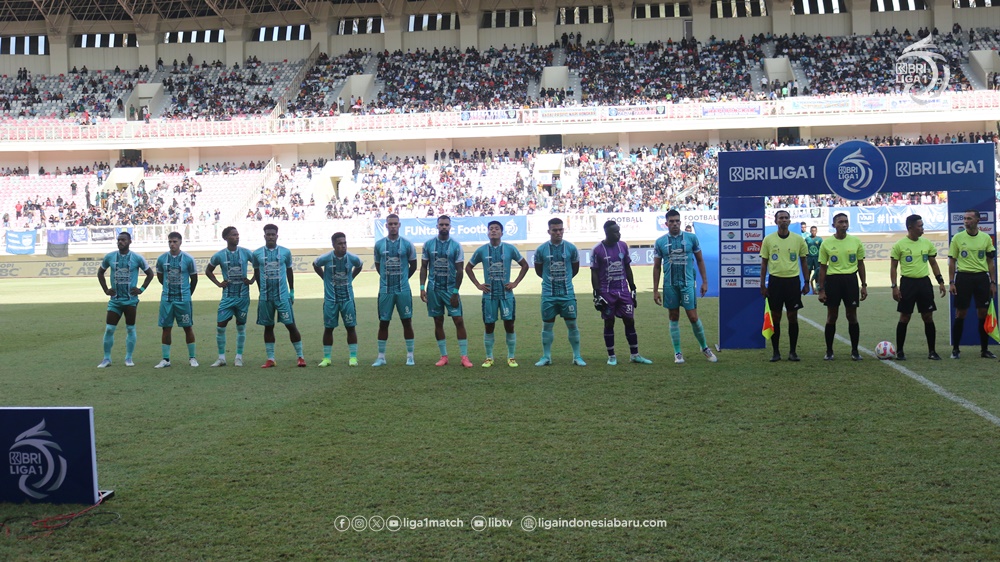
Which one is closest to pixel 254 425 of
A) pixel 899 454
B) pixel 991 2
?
pixel 899 454

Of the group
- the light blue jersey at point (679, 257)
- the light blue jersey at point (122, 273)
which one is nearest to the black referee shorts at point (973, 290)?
the light blue jersey at point (679, 257)

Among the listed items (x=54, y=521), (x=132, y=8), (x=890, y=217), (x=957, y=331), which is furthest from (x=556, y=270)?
(x=132, y=8)

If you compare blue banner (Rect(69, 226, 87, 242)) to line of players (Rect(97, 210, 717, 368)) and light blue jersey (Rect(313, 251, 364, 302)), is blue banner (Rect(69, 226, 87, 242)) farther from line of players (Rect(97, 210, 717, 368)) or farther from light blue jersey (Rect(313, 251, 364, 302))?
light blue jersey (Rect(313, 251, 364, 302))

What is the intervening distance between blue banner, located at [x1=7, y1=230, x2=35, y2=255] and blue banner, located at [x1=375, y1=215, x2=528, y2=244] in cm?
1626

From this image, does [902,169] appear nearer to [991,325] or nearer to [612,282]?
[991,325]

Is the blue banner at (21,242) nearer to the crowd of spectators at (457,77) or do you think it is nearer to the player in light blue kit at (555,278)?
the crowd of spectators at (457,77)

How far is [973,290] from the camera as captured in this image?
1126 centimetres

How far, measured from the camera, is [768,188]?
41.4 feet

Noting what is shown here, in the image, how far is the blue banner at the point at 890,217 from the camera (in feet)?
119

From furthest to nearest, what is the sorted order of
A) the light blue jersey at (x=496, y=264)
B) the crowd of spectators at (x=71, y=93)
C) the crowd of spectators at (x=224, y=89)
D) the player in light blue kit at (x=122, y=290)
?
1. the crowd of spectators at (x=71, y=93)
2. the crowd of spectators at (x=224, y=89)
3. the player in light blue kit at (x=122, y=290)
4. the light blue jersey at (x=496, y=264)

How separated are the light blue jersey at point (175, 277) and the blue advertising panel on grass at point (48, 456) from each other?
A: 22.0 feet

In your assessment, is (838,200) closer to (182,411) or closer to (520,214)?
(520,214)

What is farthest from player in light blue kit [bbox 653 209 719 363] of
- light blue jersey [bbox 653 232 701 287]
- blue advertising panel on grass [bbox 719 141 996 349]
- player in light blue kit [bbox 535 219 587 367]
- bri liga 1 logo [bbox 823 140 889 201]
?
bri liga 1 logo [bbox 823 140 889 201]

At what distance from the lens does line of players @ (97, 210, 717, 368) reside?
1141cm
